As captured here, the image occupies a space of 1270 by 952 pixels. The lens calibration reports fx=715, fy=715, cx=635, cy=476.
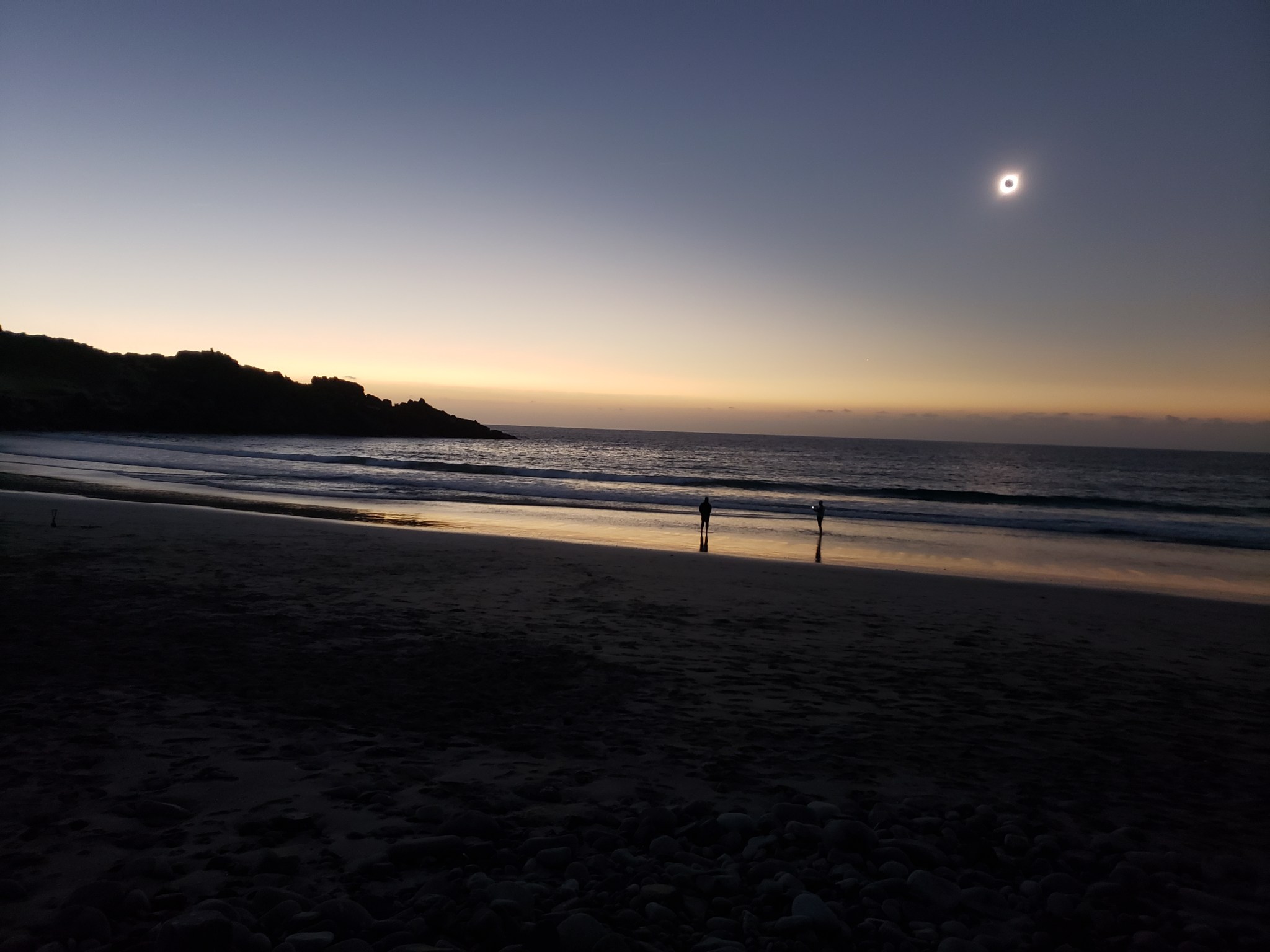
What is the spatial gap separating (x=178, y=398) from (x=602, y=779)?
104 m

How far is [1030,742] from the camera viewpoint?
18.2ft

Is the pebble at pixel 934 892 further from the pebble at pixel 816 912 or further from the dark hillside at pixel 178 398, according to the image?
the dark hillside at pixel 178 398

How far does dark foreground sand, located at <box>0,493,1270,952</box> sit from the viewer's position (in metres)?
3.09

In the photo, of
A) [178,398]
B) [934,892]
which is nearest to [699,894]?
[934,892]

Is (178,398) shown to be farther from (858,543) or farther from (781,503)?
(858,543)

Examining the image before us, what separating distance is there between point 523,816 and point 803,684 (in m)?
3.62

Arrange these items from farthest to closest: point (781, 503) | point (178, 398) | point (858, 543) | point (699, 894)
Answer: point (178, 398)
point (781, 503)
point (858, 543)
point (699, 894)

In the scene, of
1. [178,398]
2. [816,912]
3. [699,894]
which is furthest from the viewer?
[178,398]

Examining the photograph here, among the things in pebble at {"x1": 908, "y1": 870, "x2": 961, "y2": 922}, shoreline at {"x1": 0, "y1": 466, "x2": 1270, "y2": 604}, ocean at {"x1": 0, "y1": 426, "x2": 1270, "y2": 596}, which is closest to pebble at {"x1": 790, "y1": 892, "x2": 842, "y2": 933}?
pebble at {"x1": 908, "y1": 870, "x2": 961, "y2": 922}

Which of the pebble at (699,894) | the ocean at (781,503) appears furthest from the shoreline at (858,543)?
the pebble at (699,894)

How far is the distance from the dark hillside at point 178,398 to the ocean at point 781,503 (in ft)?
26.2

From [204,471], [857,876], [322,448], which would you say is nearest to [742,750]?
[857,876]

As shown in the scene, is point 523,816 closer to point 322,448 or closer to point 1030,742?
point 1030,742

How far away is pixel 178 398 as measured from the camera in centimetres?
9044
